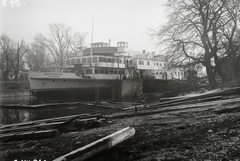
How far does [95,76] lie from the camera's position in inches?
988

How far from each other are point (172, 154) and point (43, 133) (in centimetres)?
325

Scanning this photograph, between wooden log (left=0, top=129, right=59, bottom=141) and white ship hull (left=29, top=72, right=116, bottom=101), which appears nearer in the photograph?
wooden log (left=0, top=129, right=59, bottom=141)

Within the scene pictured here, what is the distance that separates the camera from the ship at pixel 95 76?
21.7 metres

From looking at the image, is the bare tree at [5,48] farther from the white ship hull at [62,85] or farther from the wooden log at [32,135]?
the wooden log at [32,135]

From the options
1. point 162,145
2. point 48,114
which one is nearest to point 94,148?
point 162,145

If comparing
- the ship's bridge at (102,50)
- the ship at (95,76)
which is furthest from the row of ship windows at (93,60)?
the ship's bridge at (102,50)

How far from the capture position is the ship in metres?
21.7

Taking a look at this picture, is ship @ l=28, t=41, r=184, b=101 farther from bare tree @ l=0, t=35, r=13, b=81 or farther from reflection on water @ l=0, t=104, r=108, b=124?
bare tree @ l=0, t=35, r=13, b=81

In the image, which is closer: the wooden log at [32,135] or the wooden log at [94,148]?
the wooden log at [94,148]

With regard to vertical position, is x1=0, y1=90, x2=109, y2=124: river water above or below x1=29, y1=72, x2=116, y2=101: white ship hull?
below

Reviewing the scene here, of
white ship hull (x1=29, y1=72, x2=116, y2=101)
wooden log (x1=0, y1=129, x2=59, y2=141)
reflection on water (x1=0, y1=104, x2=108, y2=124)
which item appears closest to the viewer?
wooden log (x1=0, y1=129, x2=59, y2=141)

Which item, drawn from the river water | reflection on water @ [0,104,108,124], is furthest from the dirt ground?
reflection on water @ [0,104,108,124]

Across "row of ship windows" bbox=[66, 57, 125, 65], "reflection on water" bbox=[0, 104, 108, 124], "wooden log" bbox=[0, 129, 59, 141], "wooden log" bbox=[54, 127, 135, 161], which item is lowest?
"reflection on water" bbox=[0, 104, 108, 124]

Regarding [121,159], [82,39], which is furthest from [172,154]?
[82,39]
